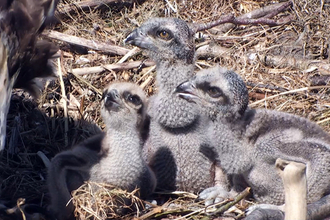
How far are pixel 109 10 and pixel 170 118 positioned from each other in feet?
9.18

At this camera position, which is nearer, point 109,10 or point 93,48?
point 93,48

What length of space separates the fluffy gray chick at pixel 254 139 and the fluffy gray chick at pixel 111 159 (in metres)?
0.47

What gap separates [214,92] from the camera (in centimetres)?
479

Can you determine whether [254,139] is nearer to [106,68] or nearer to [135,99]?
[135,99]

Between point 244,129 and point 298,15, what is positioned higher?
point 298,15

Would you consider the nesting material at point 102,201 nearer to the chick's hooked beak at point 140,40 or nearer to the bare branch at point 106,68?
the chick's hooked beak at point 140,40

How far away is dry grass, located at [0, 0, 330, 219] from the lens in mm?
5844

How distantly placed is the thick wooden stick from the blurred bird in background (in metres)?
2.08

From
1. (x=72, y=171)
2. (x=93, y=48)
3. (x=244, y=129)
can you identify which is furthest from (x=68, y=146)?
(x=244, y=129)

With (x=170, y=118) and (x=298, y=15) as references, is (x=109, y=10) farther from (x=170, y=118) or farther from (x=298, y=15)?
(x=170, y=118)

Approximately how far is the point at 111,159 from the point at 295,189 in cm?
185

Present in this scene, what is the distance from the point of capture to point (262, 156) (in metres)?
4.81

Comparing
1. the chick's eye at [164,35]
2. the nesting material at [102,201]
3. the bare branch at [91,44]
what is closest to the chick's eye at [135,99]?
the chick's eye at [164,35]

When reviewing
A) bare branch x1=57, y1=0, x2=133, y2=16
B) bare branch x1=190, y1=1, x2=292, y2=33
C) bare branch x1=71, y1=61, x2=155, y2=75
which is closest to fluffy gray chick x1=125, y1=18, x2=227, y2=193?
bare branch x1=71, y1=61, x2=155, y2=75
